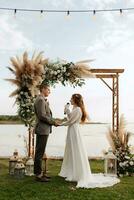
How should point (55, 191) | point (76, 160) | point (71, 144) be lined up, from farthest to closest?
point (71, 144)
point (76, 160)
point (55, 191)

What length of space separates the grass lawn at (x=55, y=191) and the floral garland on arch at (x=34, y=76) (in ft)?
5.20

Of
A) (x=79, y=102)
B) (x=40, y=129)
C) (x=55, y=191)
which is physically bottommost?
(x=55, y=191)

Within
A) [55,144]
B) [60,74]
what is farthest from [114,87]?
[55,144]

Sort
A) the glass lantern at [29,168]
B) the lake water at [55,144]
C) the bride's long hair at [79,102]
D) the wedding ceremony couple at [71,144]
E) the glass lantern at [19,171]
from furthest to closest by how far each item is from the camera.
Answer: the lake water at [55,144], the glass lantern at [29,168], the bride's long hair at [79,102], the glass lantern at [19,171], the wedding ceremony couple at [71,144]

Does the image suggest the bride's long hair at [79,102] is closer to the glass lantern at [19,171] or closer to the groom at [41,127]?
the groom at [41,127]

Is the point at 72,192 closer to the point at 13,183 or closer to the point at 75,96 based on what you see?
the point at 13,183

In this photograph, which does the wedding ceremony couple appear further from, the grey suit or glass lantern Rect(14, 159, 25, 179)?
glass lantern Rect(14, 159, 25, 179)

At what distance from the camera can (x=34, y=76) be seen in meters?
9.36

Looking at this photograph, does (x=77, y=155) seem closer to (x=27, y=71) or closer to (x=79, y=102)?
(x=79, y=102)

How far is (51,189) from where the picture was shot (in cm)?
738

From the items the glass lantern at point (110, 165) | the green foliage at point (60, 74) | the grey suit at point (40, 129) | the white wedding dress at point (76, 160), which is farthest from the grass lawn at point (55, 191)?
the green foliage at point (60, 74)

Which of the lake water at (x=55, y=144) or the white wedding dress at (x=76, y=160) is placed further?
the lake water at (x=55, y=144)

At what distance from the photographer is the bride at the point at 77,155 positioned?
26.9 feet

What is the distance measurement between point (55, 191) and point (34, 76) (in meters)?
2.85
